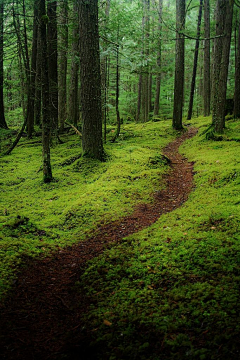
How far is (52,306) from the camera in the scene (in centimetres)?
276

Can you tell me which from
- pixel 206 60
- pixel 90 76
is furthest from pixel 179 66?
pixel 90 76

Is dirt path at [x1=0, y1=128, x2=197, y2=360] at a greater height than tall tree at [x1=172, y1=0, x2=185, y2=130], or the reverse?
tall tree at [x1=172, y1=0, x2=185, y2=130]

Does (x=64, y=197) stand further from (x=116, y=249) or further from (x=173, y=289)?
(x=173, y=289)

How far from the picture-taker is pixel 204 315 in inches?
90.0

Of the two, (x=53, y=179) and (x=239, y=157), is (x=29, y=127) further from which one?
(x=239, y=157)

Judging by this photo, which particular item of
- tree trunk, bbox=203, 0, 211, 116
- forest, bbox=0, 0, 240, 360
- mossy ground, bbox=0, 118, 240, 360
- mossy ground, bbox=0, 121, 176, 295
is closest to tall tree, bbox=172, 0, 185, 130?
forest, bbox=0, 0, 240, 360

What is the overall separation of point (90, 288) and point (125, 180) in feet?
12.7

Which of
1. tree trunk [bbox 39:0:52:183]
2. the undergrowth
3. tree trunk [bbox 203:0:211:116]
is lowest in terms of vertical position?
the undergrowth

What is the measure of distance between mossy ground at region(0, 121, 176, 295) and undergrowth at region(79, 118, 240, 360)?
3.53 ft

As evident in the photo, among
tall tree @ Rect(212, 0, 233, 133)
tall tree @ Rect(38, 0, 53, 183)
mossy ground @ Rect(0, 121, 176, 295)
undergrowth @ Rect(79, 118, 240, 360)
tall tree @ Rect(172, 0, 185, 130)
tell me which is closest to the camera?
undergrowth @ Rect(79, 118, 240, 360)

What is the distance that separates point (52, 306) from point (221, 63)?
408 inches

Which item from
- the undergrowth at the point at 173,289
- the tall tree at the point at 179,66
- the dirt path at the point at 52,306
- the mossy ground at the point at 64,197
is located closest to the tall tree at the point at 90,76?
the mossy ground at the point at 64,197

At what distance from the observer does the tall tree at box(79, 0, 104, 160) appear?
7.14 meters

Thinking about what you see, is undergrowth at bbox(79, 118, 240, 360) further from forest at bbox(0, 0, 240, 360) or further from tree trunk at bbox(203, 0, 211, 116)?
tree trunk at bbox(203, 0, 211, 116)
